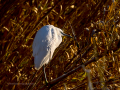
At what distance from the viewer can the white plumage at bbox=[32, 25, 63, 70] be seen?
81cm

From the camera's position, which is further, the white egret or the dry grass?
the dry grass

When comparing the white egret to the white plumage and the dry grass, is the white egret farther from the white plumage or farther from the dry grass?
the dry grass

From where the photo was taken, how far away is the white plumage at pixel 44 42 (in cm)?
81

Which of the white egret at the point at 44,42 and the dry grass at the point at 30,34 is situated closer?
the white egret at the point at 44,42

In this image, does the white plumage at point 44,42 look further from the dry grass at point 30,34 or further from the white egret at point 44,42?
the dry grass at point 30,34

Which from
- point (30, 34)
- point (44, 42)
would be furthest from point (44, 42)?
point (30, 34)

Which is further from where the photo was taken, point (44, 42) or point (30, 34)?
point (30, 34)

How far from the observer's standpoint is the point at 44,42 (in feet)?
2.67

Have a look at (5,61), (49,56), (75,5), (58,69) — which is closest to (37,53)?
(49,56)

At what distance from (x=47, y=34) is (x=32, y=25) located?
0.26 metres

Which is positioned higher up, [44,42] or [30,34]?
[30,34]

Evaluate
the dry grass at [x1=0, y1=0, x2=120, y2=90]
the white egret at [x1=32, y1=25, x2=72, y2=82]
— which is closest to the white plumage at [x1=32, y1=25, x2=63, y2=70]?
the white egret at [x1=32, y1=25, x2=72, y2=82]

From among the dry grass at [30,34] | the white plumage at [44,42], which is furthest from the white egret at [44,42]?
the dry grass at [30,34]

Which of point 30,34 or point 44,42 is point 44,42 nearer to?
point 44,42
